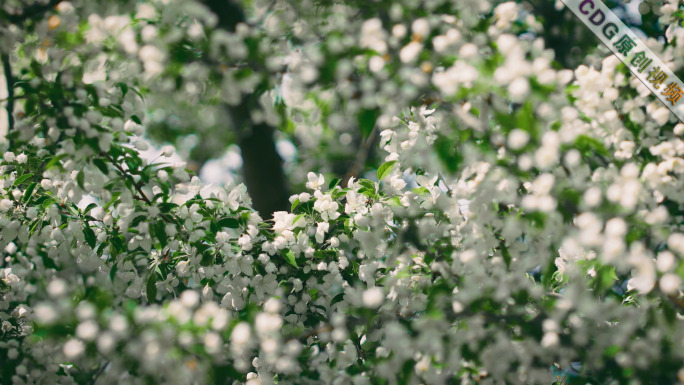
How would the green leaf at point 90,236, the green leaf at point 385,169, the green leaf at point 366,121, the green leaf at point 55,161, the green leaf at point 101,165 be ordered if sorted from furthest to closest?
1. the green leaf at point 385,169
2. the green leaf at point 90,236
3. the green leaf at point 101,165
4. the green leaf at point 55,161
5. the green leaf at point 366,121

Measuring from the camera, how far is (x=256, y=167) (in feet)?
18.7

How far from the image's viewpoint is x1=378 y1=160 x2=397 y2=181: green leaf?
2500 millimetres

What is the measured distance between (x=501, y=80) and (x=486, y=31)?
1.52ft

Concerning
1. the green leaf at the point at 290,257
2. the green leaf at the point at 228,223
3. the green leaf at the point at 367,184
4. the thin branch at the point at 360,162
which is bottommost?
the thin branch at the point at 360,162

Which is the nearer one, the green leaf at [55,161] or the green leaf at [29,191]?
the green leaf at [55,161]

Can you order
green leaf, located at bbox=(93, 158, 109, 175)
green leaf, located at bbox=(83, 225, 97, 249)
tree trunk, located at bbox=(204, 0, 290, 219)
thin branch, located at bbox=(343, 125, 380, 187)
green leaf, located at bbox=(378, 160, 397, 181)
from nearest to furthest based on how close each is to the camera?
green leaf, located at bbox=(93, 158, 109, 175), green leaf, located at bbox=(83, 225, 97, 249), green leaf, located at bbox=(378, 160, 397, 181), thin branch, located at bbox=(343, 125, 380, 187), tree trunk, located at bbox=(204, 0, 290, 219)

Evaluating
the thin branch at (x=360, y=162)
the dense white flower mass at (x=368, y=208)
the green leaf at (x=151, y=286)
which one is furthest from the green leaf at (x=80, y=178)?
the thin branch at (x=360, y=162)

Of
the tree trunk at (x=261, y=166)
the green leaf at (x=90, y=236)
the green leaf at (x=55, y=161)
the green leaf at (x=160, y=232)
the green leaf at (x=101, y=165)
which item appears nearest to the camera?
the green leaf at (x=55, y=161)

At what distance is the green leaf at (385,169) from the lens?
8.20 feet

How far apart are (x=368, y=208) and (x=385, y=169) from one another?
220mm

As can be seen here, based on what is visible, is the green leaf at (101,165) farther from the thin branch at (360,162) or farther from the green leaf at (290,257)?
the thin branch at (360,162)

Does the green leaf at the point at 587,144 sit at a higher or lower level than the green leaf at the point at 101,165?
higher

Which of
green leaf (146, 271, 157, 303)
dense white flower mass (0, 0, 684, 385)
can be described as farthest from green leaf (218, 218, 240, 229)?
green leaf (146, 271, 157, 303)

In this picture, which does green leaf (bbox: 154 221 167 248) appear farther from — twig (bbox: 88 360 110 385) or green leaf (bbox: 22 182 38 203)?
green leaf (bbox: 22 182 38 203)
